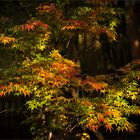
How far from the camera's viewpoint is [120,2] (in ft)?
32.2

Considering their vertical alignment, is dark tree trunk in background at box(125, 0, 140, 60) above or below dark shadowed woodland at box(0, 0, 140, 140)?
above

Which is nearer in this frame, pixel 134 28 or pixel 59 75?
pixel 59 75

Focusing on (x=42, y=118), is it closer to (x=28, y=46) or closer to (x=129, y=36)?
(x=28, y=46)

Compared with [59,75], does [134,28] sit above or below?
above

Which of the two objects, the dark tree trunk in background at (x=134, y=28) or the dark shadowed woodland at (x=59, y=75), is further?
the dark tree trunk in background at (x=134, y=28)

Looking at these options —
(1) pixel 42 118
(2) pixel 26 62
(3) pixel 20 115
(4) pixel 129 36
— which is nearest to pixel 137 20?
(4) pixel 129 36

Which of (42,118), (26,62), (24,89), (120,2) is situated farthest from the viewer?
(120,2)

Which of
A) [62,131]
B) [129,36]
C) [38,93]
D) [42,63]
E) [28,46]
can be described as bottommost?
[62,131]

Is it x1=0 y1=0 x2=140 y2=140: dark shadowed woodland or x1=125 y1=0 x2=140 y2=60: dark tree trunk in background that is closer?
x1=0 y1=0 x2=140 y2=140: dark shadowed woodland

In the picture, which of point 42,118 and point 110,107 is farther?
point 42,118

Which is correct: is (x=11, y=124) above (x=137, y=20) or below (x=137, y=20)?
below

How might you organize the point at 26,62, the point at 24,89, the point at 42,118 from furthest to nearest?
the point at 42,118, the point at 26,62, the point at 24,89

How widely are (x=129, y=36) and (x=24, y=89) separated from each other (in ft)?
20.4

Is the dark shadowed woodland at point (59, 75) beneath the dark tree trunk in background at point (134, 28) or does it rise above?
beneath
